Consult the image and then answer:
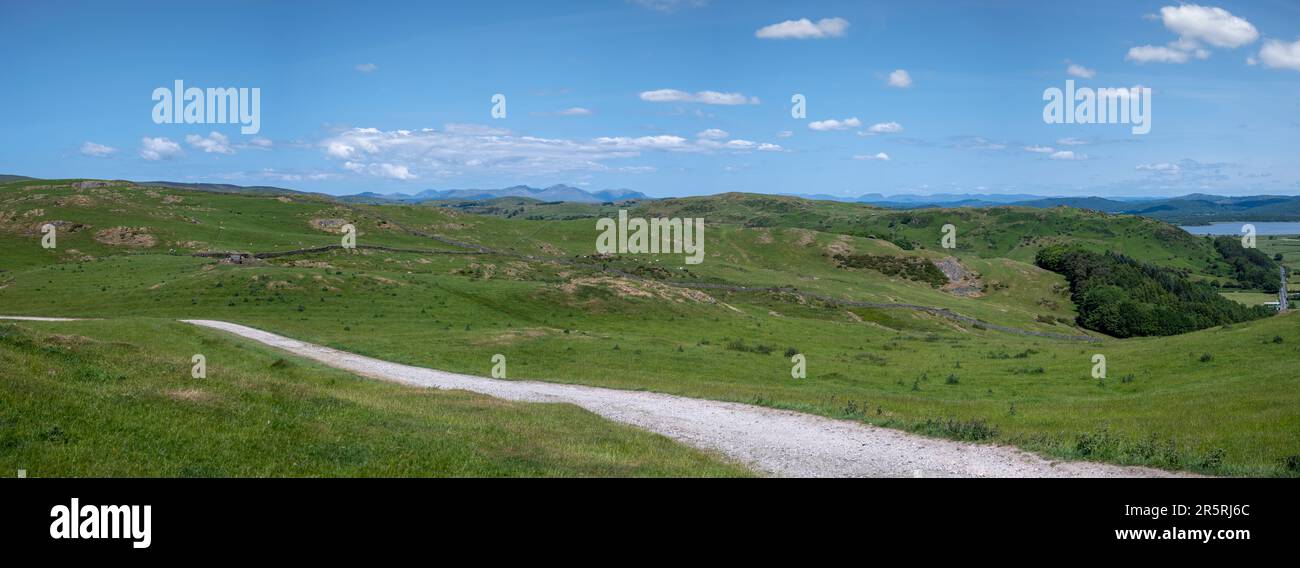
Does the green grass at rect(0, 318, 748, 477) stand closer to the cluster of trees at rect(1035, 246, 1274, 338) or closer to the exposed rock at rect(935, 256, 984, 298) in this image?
the cluster of trees at rect(1035, 246, 1274, 338)

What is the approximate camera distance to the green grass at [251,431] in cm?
1365

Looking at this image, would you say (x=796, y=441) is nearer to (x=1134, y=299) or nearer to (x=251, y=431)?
(x=251, y=431)

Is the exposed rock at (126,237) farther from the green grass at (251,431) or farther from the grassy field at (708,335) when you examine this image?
the green grass at (251,431)

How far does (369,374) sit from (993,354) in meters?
45.9

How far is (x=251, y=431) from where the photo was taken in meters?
16.0

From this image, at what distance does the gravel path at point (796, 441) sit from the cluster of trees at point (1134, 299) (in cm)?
11733

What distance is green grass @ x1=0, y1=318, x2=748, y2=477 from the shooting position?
13648 mm

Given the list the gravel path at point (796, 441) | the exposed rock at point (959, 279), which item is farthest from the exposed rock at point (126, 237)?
the exposed rock at point (959, 279)

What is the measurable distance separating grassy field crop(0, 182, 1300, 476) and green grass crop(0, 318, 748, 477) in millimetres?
11295

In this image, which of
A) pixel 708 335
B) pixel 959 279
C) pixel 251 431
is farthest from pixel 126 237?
pixel 959 279

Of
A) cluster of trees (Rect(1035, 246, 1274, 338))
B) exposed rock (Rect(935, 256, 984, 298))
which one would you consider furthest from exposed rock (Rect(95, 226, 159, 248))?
cluster of trees (Rect(1035, 246, 1274, 338))
